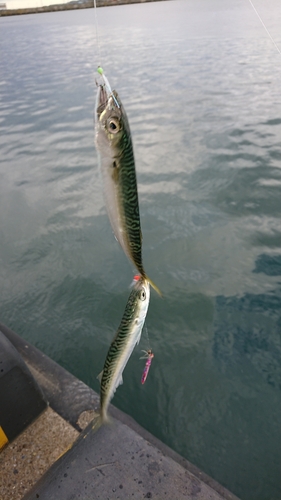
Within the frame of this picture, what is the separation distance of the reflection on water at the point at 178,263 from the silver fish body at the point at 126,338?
2.05 metres

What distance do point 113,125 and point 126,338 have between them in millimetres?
1321

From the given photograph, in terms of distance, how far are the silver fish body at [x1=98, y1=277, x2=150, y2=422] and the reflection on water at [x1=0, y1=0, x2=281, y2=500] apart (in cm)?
205

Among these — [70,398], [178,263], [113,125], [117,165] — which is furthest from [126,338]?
[178,263]

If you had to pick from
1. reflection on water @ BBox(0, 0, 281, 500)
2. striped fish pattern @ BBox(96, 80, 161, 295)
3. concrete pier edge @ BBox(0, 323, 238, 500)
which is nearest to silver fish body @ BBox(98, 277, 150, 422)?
striped fish pattern @ BBox(96, 80, 161, 295)

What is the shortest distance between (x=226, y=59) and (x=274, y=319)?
21.2m

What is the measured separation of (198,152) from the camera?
36.4ft

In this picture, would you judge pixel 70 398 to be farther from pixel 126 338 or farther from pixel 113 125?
pixel 113 125

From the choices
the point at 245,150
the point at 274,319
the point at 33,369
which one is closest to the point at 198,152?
the point at 245,150

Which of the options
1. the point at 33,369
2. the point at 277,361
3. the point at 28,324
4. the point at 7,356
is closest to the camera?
the point at 7,356

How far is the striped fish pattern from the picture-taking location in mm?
1438

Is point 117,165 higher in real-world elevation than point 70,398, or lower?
higher

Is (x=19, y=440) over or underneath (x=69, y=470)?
underneath

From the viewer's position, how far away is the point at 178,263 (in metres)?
6.92

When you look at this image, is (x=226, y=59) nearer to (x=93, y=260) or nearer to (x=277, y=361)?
(x=93, y=260)
